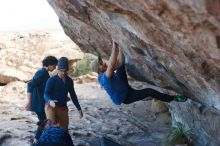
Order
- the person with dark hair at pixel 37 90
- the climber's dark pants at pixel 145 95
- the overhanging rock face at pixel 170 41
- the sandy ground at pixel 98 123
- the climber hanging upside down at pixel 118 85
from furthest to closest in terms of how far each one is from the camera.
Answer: the sandy ground at pixel 98 123
the person with dark hair at pixel 37 90
the climber's dark pants at pixel 145 95
the climber hanging upside down at pixel 118 85
the overhanging rock face at pixel 170 41

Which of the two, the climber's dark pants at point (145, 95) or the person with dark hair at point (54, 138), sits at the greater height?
the climber's dark pants at point (145, 95)

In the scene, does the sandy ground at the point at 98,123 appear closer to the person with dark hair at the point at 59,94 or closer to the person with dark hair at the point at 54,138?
the person with dark hair at the point at 59,94

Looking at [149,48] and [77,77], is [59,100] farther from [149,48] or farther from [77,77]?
[77,77]

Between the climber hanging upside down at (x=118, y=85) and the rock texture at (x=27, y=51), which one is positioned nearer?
the climber hanging upside down at (x=118, y=85)

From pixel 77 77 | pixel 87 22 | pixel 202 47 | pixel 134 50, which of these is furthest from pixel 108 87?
pixel 77 77

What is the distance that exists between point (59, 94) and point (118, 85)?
1133mm

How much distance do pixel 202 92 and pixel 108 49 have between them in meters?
3.45

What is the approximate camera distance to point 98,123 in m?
11.6

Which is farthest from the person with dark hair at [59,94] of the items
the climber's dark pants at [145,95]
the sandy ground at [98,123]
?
the sandy ground at [98,123]

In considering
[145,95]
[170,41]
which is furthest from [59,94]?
[170,41]

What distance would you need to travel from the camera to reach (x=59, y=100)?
7.67 m

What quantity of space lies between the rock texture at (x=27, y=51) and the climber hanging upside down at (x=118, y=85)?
11739mm

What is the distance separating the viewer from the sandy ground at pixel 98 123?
988 centimetres

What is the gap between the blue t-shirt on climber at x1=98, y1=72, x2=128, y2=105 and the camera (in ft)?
23.7
